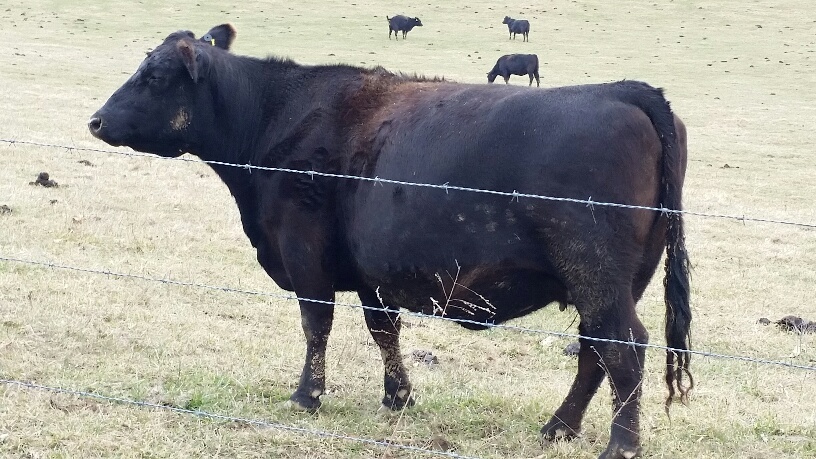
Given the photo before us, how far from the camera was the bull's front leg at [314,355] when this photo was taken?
598 cm

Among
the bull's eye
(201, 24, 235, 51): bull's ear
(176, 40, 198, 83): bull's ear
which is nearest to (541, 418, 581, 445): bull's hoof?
(176, 40, 198, 83): bull's ear

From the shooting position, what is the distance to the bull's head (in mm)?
6441

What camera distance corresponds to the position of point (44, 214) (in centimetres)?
1056

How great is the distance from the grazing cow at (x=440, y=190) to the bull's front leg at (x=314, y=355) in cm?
1

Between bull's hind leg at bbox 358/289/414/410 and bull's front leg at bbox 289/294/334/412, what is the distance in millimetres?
298

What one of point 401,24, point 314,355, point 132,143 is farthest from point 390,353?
point 401,24

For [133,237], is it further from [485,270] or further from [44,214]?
[485,270]

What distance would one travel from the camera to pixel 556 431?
5.57 metres

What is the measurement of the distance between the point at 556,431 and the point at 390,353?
1258 millimetres

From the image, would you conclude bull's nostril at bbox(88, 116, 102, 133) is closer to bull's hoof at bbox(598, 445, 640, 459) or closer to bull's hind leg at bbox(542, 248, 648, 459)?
bull's hind leg at bbox(542, 248, 648, 459)

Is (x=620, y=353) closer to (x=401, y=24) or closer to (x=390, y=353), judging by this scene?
(x=390, y=353)

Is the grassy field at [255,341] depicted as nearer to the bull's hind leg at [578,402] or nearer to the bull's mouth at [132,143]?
the bull's hind leg at [578,402]

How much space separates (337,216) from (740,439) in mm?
2870

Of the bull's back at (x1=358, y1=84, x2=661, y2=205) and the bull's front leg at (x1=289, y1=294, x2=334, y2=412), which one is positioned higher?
the bull's back at (x1=358, y1=84, x2=661, y2=205)
